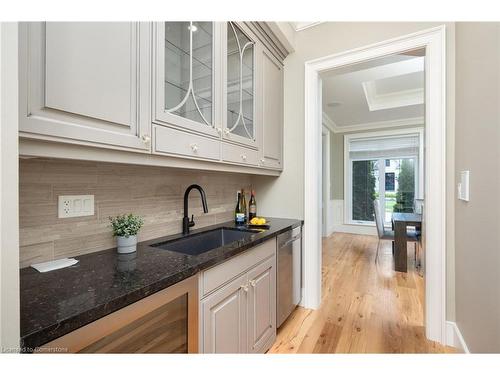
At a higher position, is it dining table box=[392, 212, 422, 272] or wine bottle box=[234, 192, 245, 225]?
wine bottle box=[234, 192, 245, 225]


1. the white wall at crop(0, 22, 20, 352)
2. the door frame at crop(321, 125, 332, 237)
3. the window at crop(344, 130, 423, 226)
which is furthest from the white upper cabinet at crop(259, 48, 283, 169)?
the window at crop(344, 130, 423, 226)

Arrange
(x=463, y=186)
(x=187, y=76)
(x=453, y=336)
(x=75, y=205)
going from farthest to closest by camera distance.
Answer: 1. (x=453, y=336)
2. (x=463, y=186)
3. (x=187, y=76)
4. (x=75, y=205)

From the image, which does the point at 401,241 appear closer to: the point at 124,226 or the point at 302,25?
the point at 302,25

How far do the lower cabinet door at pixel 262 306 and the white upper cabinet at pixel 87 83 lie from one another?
949 mm

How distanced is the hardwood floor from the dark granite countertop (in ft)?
3.56

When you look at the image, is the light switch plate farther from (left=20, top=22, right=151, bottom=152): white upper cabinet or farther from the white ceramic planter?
the white ceramic planter

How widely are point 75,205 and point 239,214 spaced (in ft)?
3.97

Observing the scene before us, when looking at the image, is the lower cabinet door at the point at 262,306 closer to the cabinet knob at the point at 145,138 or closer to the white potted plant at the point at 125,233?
the white potted plant at the point at 125,233

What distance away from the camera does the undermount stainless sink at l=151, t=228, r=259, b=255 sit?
1447 mm

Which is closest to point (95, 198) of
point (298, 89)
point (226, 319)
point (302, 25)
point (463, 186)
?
point (226, 319)

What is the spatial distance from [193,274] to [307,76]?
1.93m

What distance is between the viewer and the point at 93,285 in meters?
0.77

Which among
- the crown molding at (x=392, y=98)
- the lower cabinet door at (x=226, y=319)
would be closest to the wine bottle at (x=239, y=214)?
the lower cabinet door at (x=226, y=319)
